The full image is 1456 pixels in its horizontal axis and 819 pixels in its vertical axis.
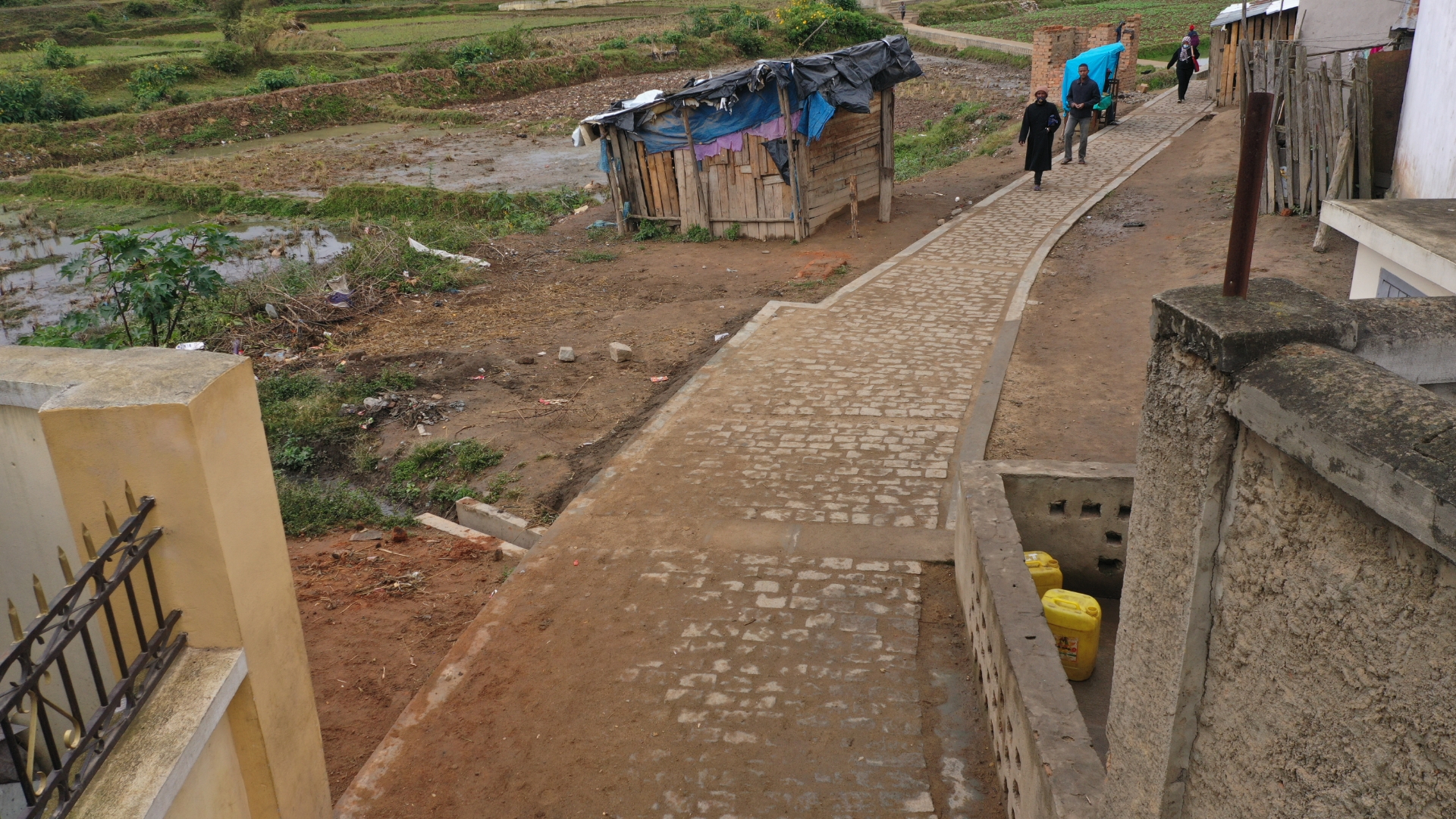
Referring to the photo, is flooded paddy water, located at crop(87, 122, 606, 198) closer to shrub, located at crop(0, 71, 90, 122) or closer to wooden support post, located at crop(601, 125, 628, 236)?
shrub, located at crop(0, 71, 90, 122)

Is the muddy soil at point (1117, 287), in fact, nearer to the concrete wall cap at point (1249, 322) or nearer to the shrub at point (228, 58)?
the concrete wall cap at point (1249, 322)

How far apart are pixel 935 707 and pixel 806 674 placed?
2.34ft

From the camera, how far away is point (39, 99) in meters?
29.7

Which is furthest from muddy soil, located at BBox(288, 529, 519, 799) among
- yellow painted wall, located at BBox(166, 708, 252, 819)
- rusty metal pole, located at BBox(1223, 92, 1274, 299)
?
rusty metal pole, located at BBox(1223, 92, 1274, 299)

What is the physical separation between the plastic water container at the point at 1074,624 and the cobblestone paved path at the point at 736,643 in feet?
1.73

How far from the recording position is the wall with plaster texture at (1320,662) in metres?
1.71

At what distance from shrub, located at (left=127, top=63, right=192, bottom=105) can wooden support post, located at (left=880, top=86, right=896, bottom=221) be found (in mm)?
28118

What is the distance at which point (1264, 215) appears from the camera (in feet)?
41.0

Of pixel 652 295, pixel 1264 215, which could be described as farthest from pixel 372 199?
pixel 1264 215

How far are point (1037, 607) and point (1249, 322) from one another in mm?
2486

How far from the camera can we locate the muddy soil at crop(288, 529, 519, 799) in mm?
5359

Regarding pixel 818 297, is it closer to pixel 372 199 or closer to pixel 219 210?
pixel 372 199

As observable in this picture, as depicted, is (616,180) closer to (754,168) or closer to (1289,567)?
(754,168)

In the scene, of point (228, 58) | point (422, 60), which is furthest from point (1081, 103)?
point (228, 58)
